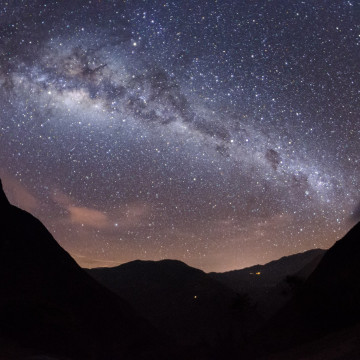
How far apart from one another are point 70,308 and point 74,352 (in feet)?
23.0

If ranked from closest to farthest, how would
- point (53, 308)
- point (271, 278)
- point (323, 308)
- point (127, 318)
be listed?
point (323, 308)
point (53, 308)
point (127, 318)
point (271, 278)

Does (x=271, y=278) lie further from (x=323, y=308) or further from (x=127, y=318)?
(x=323, y=308)

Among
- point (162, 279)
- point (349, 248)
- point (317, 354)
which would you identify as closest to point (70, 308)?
point (317, 354)

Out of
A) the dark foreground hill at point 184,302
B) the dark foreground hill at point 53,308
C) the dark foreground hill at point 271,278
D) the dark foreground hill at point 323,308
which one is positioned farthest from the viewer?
the dark foreground hill at point 271,278

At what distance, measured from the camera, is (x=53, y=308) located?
32844 mm

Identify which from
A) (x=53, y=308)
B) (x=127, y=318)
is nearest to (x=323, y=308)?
(x=127, y=318)

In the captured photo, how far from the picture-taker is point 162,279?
76.6 meters

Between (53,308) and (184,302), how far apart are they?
35056mm

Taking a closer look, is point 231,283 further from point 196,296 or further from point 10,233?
point 10,233

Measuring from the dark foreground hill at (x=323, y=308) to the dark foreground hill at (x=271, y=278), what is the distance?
495 inches

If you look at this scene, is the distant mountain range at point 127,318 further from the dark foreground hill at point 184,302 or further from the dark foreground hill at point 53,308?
the dark foreground hill at point 184,302

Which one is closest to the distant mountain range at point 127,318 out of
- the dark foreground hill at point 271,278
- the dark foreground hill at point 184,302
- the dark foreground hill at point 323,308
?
the dark foreground hill at point 323,308

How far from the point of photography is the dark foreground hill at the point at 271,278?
71688mm

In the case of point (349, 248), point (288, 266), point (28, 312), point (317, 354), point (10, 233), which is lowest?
point (288, 266)
